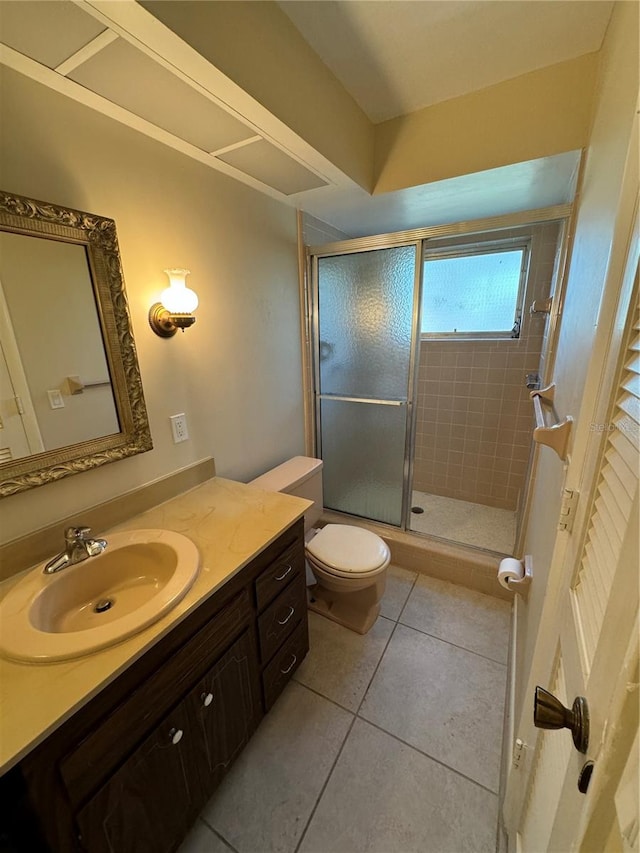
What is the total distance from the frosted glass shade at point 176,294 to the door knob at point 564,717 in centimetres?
145

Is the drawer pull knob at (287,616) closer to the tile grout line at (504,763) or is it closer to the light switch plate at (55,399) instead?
the tile grout line at (504,763)

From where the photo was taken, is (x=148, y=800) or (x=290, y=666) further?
(x=290, y=666)

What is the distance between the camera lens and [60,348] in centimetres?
107

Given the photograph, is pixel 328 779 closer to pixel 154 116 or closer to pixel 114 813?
pixel 114 813

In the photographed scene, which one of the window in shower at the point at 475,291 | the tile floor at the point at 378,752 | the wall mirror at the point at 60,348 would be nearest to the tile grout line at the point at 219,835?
the tile floor at the point at 378,752

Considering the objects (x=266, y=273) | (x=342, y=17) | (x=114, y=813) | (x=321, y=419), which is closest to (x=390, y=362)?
(x=321, y=419)

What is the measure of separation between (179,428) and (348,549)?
1.03 metres

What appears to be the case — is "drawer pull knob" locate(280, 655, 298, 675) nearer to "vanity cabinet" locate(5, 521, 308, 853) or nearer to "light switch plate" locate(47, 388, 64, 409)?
"vanity cabinet" locate(5, 521, 308, 853)

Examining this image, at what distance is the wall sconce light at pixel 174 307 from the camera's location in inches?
50.8

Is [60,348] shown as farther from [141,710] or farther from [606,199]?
[606,199]

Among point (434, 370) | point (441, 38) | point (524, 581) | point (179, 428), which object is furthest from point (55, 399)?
point (434, 370)

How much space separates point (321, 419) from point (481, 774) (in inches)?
74.0

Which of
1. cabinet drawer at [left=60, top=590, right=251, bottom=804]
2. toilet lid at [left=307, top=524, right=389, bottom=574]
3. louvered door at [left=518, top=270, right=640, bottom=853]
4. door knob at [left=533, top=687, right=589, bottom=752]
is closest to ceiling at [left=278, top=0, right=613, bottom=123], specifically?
louvered door at [left=518, top=270, right=640, bottom=853]

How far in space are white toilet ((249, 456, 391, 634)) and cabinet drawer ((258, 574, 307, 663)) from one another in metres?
0.26
